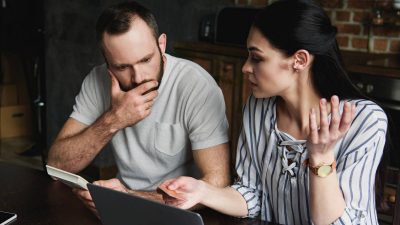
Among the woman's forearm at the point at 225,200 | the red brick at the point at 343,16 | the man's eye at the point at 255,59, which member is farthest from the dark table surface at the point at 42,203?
the red brick at the point at 343,16

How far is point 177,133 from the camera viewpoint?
163cm

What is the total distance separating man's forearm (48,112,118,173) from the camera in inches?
64.6

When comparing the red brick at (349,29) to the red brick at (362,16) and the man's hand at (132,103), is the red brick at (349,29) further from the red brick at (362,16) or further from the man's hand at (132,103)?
the man's hand at (132,103)

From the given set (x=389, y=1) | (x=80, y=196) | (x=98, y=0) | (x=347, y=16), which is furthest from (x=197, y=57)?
(x=80, y=196)

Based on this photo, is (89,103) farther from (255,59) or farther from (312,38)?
(312,38)

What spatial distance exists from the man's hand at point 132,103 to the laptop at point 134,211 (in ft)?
1.89

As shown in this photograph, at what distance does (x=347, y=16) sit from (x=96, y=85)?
1944mm

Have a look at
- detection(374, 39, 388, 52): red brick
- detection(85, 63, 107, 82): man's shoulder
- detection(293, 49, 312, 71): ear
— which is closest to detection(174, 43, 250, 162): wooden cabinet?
detection(374, 39, 388, 52): red brick

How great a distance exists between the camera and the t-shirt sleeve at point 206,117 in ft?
5.08

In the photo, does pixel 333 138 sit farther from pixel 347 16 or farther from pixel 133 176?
pixel 347 16

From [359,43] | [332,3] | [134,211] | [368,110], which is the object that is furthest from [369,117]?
[332,3]

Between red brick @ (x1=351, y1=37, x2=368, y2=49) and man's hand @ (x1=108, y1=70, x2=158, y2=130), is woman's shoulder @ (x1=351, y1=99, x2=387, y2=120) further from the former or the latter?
red brick @ (x1=351, y1=37, x2=368, y2=49)

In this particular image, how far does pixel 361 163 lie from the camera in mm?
1224

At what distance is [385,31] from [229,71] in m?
0.95
